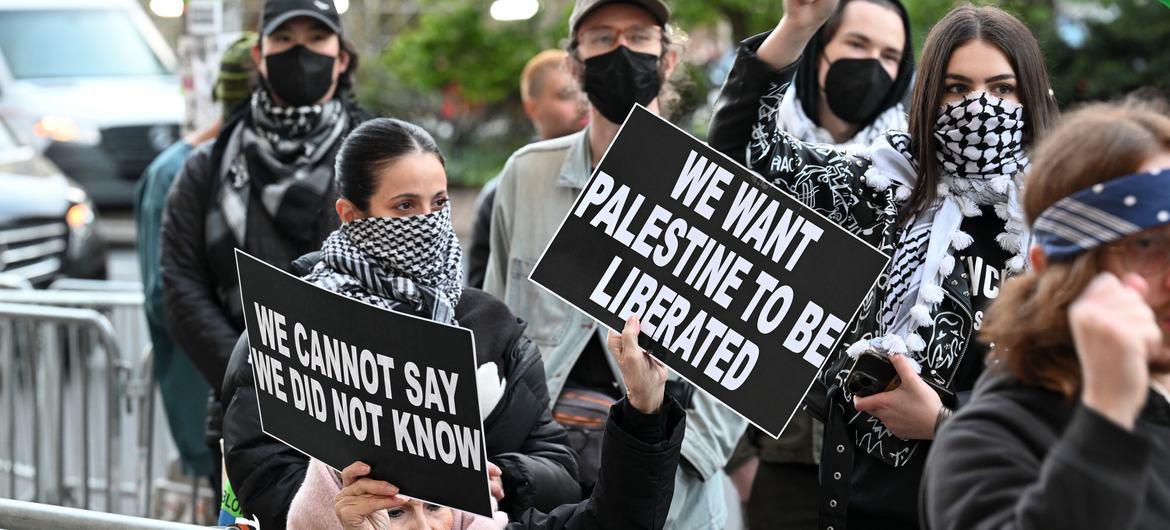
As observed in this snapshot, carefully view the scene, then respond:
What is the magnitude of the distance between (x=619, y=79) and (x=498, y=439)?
1419mm

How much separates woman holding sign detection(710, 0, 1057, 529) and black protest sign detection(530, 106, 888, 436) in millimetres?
280

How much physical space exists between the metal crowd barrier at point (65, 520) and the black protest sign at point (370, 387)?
1.10ft

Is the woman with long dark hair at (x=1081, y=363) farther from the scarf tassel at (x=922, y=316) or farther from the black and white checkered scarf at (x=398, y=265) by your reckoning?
the black and white checkered scarf at (x=398, y=265)

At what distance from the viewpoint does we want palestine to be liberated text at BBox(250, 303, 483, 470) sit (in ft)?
9.48

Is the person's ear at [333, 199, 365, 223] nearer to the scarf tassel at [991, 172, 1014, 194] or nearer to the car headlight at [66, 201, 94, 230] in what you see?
the scarf tassel at [991, 172, 1014, 194]

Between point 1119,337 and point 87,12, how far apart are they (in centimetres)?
1655

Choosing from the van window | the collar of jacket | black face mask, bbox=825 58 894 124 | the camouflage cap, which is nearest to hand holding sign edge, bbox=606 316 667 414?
the collar of jacket

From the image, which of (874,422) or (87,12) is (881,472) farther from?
(87,12)

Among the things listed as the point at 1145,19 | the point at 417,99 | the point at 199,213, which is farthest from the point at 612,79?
the point at 417,99

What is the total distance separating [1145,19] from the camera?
1445 cm

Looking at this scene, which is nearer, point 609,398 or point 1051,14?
point 609,398

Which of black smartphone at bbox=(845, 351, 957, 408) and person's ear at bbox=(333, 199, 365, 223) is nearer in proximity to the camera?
black smartphone at bbox=(845, 351, 957, 408)

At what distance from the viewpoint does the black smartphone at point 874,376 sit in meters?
3.26

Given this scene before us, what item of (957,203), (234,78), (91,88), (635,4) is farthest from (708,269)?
(91,88)
